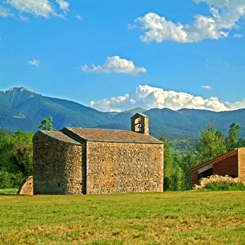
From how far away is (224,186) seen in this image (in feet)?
111

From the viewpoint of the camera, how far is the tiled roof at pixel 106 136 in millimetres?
34531

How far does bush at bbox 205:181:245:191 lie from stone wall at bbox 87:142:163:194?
5.95m

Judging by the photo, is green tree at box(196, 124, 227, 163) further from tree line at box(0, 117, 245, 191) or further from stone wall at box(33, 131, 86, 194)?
stone wall at box(33, 131, 86, 194)

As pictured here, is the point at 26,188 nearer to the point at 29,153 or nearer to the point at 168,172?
the point at 29,153

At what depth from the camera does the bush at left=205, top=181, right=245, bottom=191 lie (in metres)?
Answer: 33.5

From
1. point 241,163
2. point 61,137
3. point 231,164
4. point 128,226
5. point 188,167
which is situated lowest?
point 128,226

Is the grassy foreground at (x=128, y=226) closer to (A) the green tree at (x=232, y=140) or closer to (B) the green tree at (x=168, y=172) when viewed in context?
(B) the green tree at (x=168, y=172)

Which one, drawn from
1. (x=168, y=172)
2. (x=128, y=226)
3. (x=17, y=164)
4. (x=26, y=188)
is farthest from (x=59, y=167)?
(x=168, y=172)

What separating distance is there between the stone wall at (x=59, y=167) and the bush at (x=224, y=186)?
11.1 m

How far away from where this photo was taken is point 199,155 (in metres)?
65.1

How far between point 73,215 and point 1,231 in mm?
4185

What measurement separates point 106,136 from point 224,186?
37.7ft

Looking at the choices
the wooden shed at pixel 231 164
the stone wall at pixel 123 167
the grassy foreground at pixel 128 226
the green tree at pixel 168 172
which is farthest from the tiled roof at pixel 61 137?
the green tree at pixel 168 172

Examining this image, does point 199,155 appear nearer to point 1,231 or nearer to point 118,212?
point 118,212
